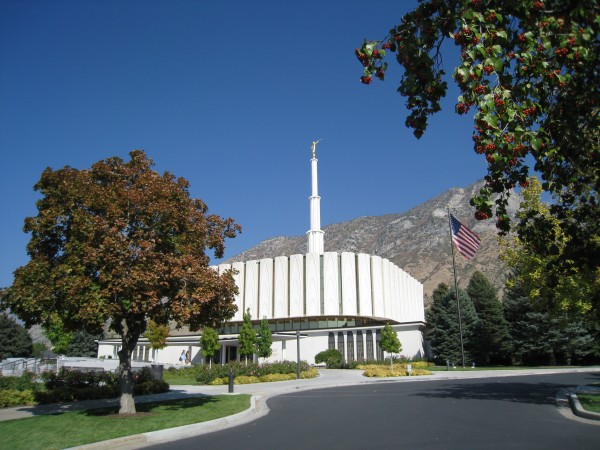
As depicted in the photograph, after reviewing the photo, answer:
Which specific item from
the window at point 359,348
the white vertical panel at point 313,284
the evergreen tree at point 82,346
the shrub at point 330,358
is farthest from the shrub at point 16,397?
the evergreen tree at point 82,346

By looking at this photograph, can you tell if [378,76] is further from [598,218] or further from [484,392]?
[484,392]

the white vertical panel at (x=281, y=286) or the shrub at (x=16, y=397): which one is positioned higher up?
the white vertical panel at (x=281, y=286)

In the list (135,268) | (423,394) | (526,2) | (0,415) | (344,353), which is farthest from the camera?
(344,353)

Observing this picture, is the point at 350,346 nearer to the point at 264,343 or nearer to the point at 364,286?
the point at 364,286

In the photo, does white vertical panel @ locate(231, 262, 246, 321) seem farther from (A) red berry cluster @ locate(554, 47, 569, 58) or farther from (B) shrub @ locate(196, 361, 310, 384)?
(A) red berry cluster @ locate(554, 47, 569, 58)

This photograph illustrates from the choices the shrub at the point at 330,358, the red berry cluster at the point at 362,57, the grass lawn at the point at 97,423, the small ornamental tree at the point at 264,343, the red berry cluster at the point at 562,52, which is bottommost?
the grass lawn at the point at 97,423

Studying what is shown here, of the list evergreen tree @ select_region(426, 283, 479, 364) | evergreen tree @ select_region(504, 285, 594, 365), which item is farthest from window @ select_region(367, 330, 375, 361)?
evergreen tree @ select_region(504, 285, 594, 365)

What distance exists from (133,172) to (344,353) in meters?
45.9

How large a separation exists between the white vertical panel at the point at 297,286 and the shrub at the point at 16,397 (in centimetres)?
4516

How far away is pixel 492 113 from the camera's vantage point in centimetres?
515

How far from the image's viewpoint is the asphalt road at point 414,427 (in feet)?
31.8

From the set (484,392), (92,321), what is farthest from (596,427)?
(92,321)

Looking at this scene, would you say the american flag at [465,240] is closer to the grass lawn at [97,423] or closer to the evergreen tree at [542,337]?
the evergreen tree at [542,337]

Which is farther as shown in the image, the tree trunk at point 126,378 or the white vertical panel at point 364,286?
the white vertical panel at point 364,286
